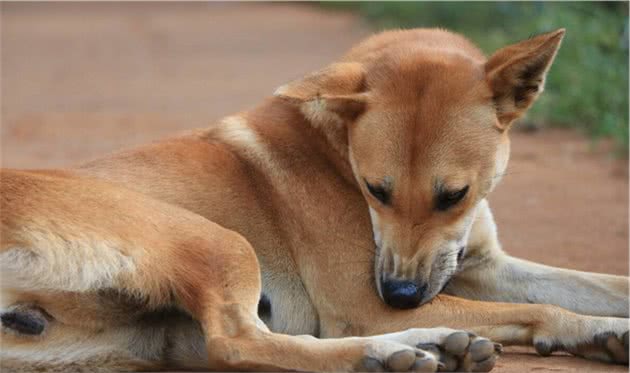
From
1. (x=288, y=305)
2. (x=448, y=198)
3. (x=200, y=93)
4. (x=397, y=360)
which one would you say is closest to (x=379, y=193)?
(x=448, y=198)

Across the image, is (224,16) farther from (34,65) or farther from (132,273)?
(132,273)

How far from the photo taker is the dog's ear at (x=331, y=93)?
4.84 m

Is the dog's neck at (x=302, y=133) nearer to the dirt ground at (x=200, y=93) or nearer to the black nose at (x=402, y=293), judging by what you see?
the black nose at (x=402, y=293)

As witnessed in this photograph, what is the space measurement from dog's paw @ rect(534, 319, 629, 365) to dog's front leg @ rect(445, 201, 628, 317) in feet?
2.39

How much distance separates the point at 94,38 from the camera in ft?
66.3

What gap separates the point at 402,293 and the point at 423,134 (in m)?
0.64

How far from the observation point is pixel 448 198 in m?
4.68

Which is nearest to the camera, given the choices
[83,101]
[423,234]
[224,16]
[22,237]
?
[22,237]

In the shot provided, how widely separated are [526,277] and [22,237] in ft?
7.63

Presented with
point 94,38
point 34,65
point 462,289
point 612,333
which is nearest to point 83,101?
point 34,65

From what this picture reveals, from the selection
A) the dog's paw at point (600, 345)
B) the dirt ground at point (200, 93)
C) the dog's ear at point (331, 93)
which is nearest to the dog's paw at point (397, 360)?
the dirt ground at point (200, 93)

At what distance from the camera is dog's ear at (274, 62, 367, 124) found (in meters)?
4.84

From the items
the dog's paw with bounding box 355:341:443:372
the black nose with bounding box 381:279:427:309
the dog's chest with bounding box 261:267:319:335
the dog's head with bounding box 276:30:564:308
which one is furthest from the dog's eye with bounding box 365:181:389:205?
the dog's paw with bounding box 355:341:443:372

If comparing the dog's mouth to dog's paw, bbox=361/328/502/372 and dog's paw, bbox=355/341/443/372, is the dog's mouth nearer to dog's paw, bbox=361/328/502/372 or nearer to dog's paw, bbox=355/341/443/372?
dog's paw, bbox=361/328/502/372
